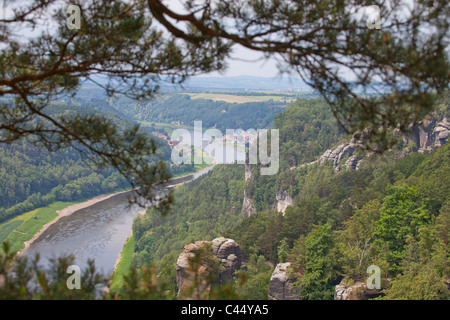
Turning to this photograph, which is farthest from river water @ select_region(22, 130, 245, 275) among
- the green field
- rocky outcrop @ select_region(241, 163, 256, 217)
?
rocky outcrop @ select_region(241, 163, 256, 217)

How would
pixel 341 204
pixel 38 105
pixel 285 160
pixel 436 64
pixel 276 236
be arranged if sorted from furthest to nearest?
pixel 285 160, pixel 341 204, pixel 276 236, pixel 38 105, pixel 436 64

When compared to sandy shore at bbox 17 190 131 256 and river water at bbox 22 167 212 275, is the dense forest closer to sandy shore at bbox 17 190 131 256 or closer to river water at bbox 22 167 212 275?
river water at bbox 22 167 212 275

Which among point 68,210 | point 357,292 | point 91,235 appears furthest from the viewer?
point 68,210

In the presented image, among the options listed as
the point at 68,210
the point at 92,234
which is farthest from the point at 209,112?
the point at 92,234

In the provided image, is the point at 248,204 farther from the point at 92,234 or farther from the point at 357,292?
the point at 357,292

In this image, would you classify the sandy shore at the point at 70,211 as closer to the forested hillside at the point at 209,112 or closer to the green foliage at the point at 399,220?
the green foliage at the point at 399,220
